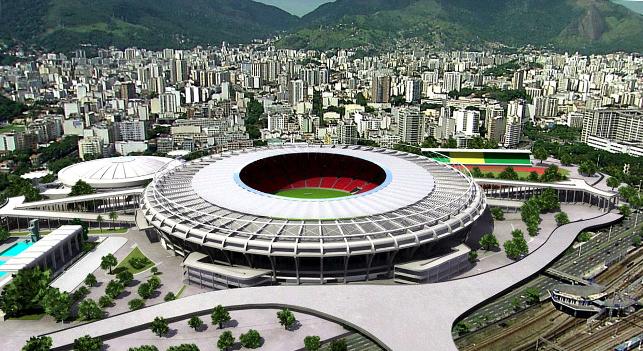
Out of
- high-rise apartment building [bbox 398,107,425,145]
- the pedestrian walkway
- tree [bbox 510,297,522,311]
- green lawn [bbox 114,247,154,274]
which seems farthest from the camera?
high-rise apartment building [bbox 398,107,425,145]

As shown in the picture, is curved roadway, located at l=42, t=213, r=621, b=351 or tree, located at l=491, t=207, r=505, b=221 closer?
curved roadway, located at l=42, t=213, r=621, b=351

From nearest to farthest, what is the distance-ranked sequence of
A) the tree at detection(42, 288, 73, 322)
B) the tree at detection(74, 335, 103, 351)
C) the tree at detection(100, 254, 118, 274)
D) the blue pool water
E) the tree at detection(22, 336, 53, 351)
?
1. the tree at detection(22, 336, 53, 351)
2. the tree at detection(74, 335, 103, 351)
3. the tree at detection(42, 288, 73, 322)
4. the tree at detection(100, 254, 118, 274)
5. the blue pool water

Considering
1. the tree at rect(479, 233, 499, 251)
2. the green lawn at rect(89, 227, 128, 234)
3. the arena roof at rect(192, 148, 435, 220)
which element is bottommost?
the green lawn at rect(89, 227, 128, 234)

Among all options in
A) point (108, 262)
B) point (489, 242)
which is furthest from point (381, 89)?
point (108, 262)

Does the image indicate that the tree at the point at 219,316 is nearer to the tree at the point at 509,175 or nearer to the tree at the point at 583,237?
the tree at the point at 583,237

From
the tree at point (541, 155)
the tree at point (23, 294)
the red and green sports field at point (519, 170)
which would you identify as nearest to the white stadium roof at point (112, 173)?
the tree at point (23, 294)

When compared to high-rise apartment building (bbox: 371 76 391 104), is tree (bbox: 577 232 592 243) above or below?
below

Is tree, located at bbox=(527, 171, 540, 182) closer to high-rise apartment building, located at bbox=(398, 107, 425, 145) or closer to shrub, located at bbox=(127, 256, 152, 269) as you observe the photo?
high-rise apartment building, located at bbox=(398, 107, 425, 145)

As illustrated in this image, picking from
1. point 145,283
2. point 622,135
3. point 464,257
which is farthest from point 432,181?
point 622,135

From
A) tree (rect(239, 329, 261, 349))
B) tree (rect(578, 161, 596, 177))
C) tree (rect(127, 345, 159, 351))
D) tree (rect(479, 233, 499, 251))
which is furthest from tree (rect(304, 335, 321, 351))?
tree (rect(578, 161, 596, 177))
